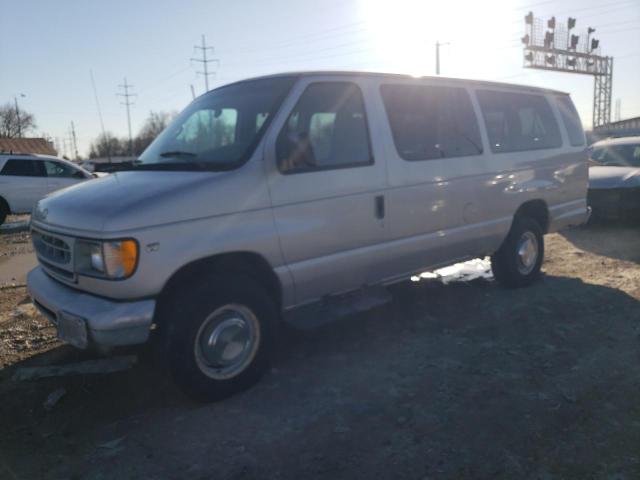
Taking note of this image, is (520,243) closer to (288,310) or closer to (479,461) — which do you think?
(288,310)

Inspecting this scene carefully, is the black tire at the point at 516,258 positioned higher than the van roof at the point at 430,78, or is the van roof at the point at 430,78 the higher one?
the van roof at the point at 430,78

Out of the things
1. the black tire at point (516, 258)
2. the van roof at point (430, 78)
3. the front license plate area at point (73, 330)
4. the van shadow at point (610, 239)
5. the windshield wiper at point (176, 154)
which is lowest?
the van shadow at point (610, 239)

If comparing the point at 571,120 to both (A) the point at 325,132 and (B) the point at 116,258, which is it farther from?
(B) the point at 116,258

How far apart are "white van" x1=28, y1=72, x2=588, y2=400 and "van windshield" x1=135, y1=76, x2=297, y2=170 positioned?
0.01 meters

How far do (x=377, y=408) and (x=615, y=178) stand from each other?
7.64m

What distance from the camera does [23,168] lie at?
42.9 feet

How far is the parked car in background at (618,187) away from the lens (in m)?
8.84

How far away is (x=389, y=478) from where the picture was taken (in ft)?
8.74

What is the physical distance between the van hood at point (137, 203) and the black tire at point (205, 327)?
0.49 metres

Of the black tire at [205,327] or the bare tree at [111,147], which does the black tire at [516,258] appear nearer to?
the black tire at [205,327]

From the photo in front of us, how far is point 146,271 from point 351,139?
74.5 inches

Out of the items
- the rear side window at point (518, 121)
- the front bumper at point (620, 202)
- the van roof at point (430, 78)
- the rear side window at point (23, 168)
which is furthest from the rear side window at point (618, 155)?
the rear side window at point (23, 168)

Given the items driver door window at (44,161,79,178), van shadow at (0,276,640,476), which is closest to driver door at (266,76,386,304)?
van shadow at (0,276,640,476)

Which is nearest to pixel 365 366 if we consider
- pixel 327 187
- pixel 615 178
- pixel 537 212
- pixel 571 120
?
pixel 327 187
